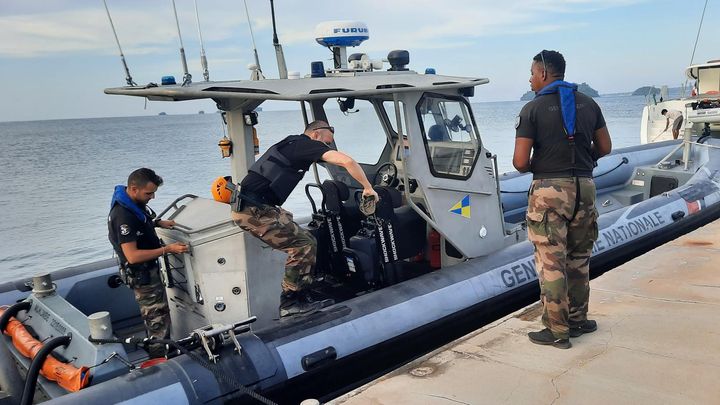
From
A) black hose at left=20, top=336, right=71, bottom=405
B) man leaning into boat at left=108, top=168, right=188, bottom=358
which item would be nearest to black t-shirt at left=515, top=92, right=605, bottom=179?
man leaning into boat at left=108, top=168, right=188, bottom=358

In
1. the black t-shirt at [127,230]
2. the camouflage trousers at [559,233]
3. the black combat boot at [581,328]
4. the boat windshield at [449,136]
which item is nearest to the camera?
the camouflage trousers at [559,233]

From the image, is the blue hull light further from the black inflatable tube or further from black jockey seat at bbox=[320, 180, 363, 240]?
the black inflatable tube

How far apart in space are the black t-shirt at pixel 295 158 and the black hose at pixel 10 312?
61.7 inches

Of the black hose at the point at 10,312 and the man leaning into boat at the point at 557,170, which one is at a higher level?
the man leaning into boat at the point at 557,170

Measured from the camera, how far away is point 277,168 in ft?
11.0

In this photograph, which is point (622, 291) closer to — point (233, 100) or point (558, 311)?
point (558, 311)

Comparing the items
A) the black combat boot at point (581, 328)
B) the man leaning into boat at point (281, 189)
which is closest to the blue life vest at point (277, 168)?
the man leaning into boat at point (281, 189)

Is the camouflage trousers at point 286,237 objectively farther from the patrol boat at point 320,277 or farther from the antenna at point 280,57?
the antenna at point 280,57

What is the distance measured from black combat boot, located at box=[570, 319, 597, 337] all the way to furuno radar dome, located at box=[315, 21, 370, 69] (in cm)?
227

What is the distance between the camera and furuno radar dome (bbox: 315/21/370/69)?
407 centimetres

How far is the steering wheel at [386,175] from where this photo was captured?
4379 mm

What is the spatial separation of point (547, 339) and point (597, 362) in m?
0.30

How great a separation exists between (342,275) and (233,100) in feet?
5.11

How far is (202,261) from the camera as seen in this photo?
3488mm
